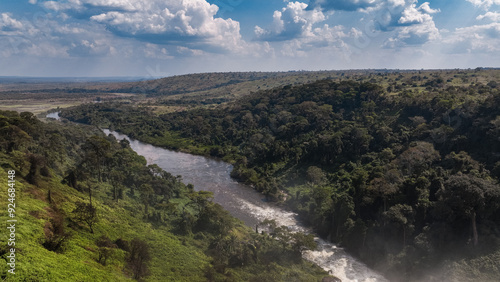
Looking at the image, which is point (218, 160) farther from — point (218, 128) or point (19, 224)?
point (19, 224)

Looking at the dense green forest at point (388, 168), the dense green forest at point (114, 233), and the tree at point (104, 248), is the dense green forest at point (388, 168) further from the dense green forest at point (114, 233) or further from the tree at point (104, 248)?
the tree at point (104, 248)

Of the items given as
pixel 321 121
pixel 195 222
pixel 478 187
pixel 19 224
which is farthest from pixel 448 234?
pixel 321 121

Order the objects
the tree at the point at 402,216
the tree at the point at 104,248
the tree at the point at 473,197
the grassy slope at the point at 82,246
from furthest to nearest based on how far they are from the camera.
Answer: the tree at the point at 402,216 < the tree at the point at 473,197 < the tree at the point at 104,248 < the grassy slope at the point at 82,246

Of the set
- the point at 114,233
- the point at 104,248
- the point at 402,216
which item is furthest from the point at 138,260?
the point at 402,216

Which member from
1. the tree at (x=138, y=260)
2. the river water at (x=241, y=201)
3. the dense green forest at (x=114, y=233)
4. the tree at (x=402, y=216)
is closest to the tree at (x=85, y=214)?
the dense green forest at (x=114, y=233)

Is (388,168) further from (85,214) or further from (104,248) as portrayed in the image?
(85,214)
